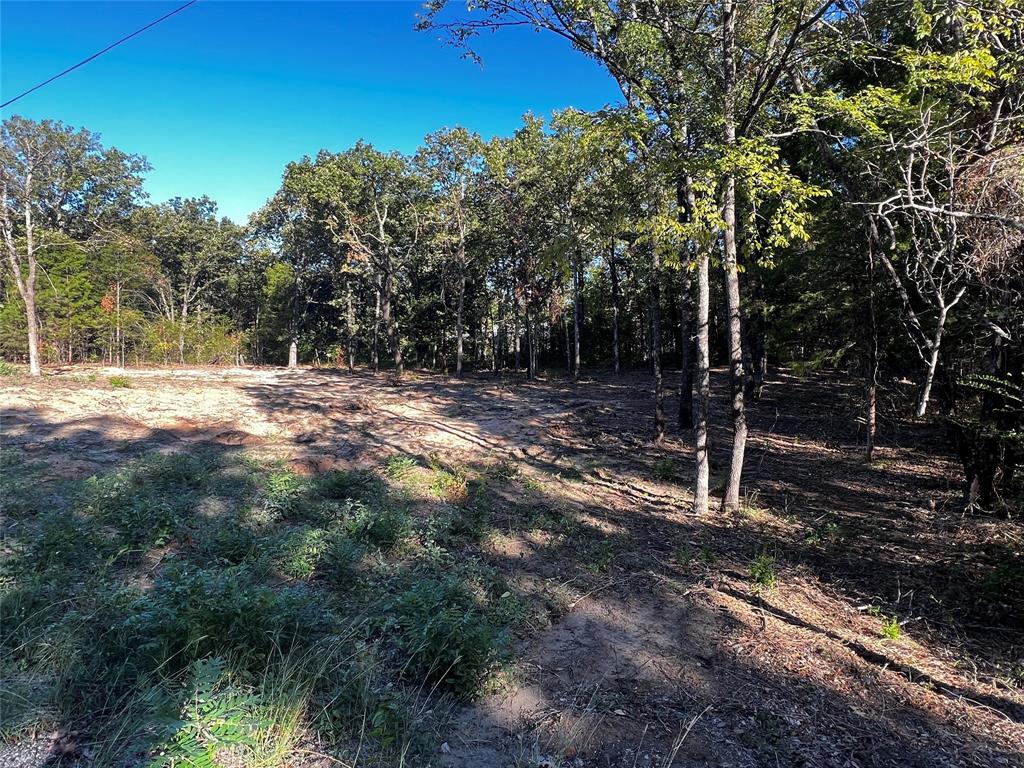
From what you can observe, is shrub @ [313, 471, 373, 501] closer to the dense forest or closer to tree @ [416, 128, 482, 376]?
the dense forest

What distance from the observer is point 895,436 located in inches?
448

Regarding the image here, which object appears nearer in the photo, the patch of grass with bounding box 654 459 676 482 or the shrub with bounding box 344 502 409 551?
the shrub with bounding box 344 502 409 551

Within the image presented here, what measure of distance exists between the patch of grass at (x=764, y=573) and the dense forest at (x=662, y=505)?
29mm

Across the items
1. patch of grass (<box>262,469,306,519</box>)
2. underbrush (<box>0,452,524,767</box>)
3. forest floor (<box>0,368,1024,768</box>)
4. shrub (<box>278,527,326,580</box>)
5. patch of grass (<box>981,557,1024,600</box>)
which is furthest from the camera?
patch of grass (<box>262,469,306,519</box>)

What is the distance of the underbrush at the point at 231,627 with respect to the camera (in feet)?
8.24

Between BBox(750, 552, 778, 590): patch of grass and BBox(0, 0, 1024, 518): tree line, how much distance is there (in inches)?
80.7

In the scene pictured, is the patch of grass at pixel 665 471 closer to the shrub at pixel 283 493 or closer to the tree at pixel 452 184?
the shrub at pixel 283 493

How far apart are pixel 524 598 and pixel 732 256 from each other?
5474 mm

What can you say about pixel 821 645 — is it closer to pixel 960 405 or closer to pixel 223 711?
pixel 223 711

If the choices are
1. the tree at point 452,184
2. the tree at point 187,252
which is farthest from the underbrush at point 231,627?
the tree at point 187,252

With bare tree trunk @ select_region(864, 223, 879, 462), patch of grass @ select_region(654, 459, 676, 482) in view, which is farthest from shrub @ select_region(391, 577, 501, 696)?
bare tree trunk @ select_region(864, 223, 879, 462)

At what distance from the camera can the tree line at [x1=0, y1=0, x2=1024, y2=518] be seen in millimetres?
5879

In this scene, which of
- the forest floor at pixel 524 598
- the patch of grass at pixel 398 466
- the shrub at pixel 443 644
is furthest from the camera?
the patch of grass at pixel 398 466

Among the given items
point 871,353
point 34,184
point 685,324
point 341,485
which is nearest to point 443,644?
point 341,485
